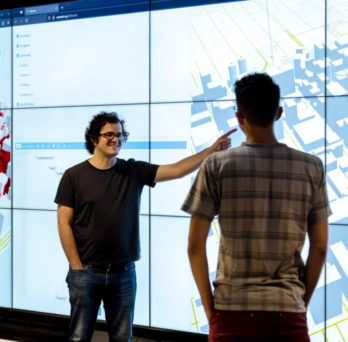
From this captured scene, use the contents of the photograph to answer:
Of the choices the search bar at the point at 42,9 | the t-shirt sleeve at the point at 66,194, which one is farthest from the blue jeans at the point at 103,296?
the search bar at the point at 42,9

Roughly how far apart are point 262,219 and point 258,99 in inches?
15.9

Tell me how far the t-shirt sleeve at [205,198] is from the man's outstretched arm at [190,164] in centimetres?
107

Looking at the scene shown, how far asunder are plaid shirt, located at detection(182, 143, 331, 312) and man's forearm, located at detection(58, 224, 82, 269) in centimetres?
129

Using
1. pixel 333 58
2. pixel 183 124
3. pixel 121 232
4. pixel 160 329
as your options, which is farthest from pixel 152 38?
pixel 160 329

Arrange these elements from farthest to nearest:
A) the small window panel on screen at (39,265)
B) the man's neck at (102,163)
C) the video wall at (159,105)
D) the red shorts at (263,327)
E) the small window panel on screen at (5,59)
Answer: the small window panel on screen at (5,59), the small window panel on screen at (39,265), the video wall at (159,105), the man's neck at (102,163), the red shorts at (263,327)

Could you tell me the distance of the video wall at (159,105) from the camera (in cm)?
296

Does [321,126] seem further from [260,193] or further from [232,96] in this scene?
[260,193]

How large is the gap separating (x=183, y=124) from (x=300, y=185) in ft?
6.01

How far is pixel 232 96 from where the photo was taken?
10.4ft

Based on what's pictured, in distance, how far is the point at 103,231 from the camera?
2.66 meters

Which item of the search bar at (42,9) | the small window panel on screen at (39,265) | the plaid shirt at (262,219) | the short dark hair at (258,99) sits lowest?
the small window panel on screen at (39,265)

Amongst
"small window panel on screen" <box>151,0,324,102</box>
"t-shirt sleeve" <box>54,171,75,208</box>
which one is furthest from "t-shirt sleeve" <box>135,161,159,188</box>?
"small window panel on screen" <box>151,0,324,102</box>

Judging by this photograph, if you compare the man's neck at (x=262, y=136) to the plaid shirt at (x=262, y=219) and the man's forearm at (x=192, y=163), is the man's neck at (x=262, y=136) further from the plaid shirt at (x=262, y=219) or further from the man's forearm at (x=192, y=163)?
the man's forearm at (x=192, y=163)

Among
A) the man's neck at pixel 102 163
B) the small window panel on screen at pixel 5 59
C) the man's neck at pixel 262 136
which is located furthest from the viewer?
the small window panel on screen at pixel 5 59
